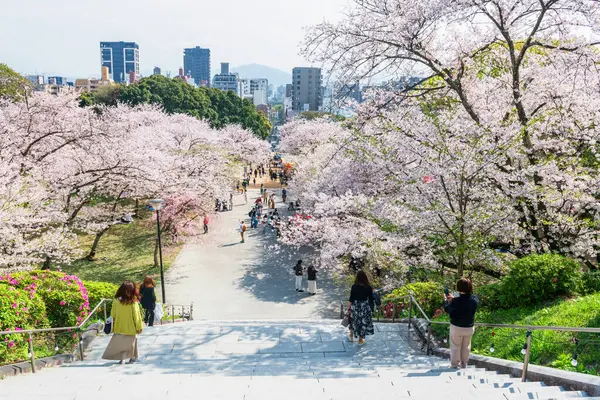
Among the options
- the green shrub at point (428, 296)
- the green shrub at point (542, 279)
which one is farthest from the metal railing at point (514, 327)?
the green shrub at point (542, 279)

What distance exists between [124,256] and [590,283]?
17971mm

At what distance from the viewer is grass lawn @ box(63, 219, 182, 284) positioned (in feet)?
59.9

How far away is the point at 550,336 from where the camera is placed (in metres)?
6.50

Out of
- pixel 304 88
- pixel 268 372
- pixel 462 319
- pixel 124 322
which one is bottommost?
pixel 268 372

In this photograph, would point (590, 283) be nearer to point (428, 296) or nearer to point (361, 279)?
point (428, 296)

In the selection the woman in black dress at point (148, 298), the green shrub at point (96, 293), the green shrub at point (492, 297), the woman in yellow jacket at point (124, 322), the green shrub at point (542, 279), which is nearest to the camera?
the woman in yellow jacket at point (124, 322)

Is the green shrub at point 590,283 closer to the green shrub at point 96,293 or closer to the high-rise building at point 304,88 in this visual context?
the green shrub at point 96,293

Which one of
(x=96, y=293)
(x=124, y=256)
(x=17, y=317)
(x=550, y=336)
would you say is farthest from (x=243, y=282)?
(x=550, y=336)

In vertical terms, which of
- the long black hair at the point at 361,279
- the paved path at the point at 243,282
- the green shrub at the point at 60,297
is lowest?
the paved path at the point at 243,282

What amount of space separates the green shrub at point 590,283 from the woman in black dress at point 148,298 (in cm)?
827

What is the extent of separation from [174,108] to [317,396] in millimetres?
48317

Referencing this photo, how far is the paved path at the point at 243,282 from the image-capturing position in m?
14.5

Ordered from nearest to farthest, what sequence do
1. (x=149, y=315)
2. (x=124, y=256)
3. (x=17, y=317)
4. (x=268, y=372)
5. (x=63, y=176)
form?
(x=268, y=372)
(x=17, y=317)
(x=149, y=315)
(x=63, y=176)
(x=124, y=256)

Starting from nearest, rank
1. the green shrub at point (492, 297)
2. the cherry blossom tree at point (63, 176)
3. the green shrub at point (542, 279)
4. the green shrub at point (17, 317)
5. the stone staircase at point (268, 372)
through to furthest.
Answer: the stone staircase at point (268, 372), the green shrub at point (17, 317), the green shrub at point (542, 279), the green shrub at point (492, 297), the cherry blossom tree at point (63, 176)
